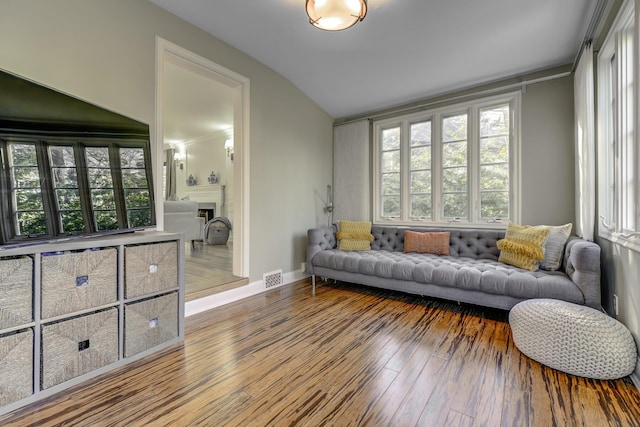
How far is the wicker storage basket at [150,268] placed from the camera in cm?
180

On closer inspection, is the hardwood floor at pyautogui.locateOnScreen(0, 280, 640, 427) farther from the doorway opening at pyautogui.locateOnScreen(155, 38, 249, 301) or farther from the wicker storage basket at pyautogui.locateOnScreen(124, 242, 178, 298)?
the doorway opening at pyautogui.locateOnScreen(155, 38, 249, 301)

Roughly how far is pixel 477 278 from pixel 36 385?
3.06 meters

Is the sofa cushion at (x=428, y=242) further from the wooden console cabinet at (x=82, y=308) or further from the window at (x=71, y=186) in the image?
the window at (x=71, y=186)

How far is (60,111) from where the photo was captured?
161 cm

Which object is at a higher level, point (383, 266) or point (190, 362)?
point (383, 266)

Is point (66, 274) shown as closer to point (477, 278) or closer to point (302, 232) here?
point (302, 232)

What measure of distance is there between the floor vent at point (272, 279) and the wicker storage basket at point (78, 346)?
1751mm

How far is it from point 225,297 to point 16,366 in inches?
64.2

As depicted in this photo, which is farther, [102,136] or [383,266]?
[383,266]

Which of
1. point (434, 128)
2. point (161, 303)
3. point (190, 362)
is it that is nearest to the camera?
point (190, 362)

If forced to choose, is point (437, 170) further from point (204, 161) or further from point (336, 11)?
point (204, 161)

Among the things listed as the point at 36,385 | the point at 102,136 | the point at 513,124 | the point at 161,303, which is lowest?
the point at 36,385

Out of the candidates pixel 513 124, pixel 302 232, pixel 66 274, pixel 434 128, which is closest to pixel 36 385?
pixel 66 274

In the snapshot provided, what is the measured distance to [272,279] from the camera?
3453 mm
